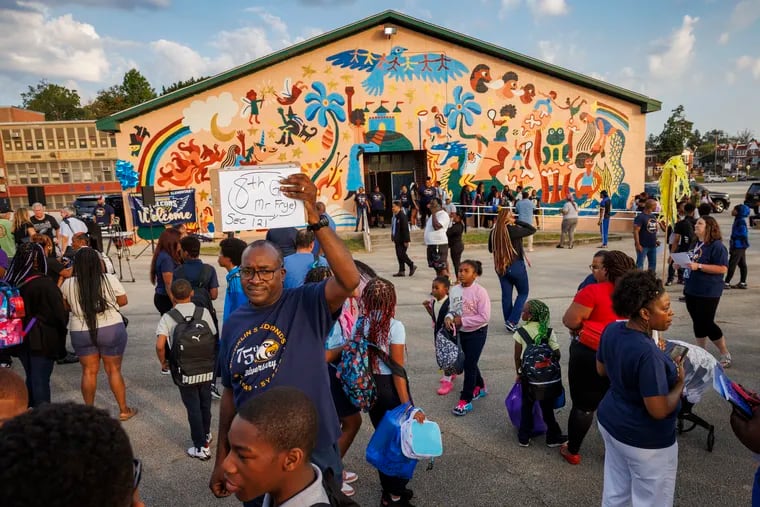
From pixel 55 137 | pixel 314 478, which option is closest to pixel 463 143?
pixel 314 478

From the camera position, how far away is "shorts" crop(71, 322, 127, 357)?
498 cm

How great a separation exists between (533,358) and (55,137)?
6524 centimetres

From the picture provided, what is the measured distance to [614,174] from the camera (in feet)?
72.4

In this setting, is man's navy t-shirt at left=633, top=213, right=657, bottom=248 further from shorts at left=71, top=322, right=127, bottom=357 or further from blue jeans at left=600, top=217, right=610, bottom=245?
shorts at left=71, top=322, right=127, bottom=357

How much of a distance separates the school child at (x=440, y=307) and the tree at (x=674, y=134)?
5188 centimetres

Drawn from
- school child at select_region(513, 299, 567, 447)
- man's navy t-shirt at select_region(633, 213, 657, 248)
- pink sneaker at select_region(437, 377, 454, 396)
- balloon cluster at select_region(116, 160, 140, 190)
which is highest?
balloon cluster at select_region(116, 160, 140, 190)

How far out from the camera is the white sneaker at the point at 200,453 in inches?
183

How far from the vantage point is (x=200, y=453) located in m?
4.67

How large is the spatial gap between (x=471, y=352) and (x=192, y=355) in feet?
8.80

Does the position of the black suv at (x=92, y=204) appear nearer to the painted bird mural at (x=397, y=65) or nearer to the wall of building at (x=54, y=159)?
the painted bird mural at (x=397, y=65)

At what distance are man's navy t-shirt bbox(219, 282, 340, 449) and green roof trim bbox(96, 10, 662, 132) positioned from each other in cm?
1863

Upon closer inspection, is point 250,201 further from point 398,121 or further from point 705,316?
point 398,121

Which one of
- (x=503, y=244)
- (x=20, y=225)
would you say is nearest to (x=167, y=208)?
(x=20, y=225)

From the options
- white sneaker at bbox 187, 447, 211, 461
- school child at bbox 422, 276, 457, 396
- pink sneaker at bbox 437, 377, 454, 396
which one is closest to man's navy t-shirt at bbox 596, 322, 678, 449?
school child at bbox 422, 276, 457, 396
